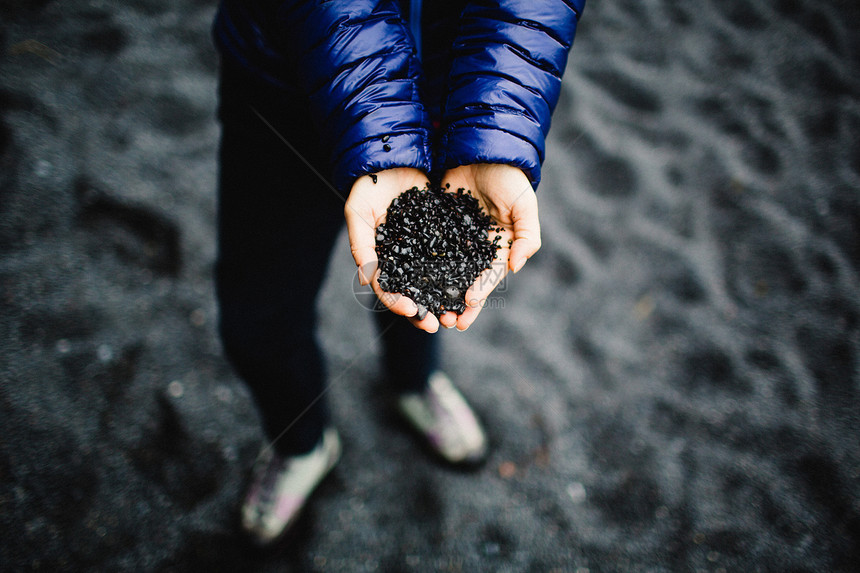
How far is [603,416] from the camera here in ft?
6.66

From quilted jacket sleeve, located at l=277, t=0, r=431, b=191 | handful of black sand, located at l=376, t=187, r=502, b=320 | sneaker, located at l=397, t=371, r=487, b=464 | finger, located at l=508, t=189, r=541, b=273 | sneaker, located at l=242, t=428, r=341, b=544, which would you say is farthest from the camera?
sneaker, located at l=397, t=371, r=487, b=464

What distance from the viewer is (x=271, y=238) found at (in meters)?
1.27

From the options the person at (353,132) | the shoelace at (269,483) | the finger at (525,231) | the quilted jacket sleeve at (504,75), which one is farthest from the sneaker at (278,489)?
the quilted jacket sleeve at (504,75)

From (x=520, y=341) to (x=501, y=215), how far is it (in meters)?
1.03

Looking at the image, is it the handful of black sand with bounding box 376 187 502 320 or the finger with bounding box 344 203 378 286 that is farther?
the handful of black sand with bounding box 376 187 502 320

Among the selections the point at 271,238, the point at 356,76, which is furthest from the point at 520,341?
the point at 356,76

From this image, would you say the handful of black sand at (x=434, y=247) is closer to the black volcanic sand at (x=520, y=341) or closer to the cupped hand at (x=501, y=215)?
the cupped hand at (x=501, y=215)

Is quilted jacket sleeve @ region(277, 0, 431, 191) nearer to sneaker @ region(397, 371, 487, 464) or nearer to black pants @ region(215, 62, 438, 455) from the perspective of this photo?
black pants @ region(215, 62, 438, 455)

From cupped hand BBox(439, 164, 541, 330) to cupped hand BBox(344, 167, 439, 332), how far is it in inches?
4.2

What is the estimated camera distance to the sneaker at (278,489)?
1700 mm

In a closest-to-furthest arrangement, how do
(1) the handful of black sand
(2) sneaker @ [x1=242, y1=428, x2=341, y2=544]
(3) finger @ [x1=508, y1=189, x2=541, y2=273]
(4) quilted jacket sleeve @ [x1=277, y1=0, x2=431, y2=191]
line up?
(4) quilted jacket sleeve @ [x1=277, y1=0, x2=431, y2=191] → (3) finger @ [x1=508, y1=189, x2=541, y2=273] → (1) the handful of black sand → (2) sneaker @ [x1=242, y1=428, x2=341, y2=544]

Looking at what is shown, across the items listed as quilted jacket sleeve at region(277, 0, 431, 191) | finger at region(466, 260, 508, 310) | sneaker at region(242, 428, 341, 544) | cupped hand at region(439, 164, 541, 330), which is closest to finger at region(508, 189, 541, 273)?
cupped hand at region(439, 164, 541, 330)

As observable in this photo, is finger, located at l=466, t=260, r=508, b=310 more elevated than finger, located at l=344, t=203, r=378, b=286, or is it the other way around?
finger, located at l=344, t=203, r=378, b=286

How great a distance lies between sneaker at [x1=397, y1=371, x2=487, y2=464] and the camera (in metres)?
1.92
